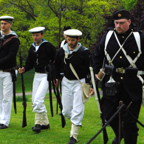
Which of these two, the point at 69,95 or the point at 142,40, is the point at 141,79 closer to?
the point at 142,40

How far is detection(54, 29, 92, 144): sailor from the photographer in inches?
289

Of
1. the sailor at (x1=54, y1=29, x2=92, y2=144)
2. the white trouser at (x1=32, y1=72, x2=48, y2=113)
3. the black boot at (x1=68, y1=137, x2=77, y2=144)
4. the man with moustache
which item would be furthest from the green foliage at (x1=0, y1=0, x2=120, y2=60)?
the man with moustache

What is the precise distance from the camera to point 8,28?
893 cm

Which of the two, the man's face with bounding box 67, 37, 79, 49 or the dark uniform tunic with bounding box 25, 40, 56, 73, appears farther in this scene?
the dark uniform tunic with bounding box 25, 40, 56, 73

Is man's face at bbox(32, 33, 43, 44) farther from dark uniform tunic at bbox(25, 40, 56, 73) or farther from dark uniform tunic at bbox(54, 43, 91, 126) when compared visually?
dark uniform tunic at bbox(54, 43, 91, 126)

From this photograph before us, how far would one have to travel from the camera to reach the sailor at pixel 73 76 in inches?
289

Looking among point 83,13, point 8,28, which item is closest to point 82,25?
point 83,13

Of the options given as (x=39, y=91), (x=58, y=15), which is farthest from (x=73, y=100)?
(x=58, y=15)

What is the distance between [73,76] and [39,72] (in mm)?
1388

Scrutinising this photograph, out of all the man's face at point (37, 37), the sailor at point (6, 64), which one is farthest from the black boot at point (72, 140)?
the man's face at point (37, 37)

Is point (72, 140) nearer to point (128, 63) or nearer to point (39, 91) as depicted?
point (39, 91)

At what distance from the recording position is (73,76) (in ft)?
24.3

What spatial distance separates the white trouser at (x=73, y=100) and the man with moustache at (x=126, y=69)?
4.28 ft

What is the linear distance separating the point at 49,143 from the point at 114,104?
1925 mm
